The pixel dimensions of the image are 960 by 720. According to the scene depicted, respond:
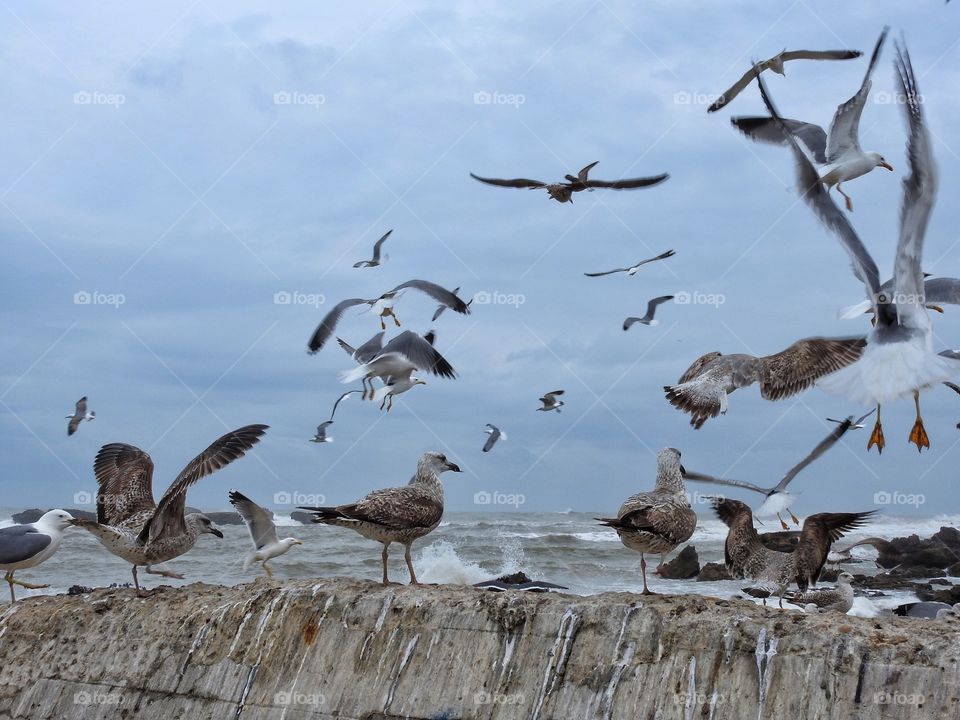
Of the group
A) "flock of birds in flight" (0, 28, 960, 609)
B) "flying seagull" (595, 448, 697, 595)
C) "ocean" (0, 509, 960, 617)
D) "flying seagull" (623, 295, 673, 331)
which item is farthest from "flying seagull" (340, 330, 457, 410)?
"flying seagull" (623, 295, 673, 331)

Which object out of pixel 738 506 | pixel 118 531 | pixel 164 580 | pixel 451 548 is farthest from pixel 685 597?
pixel 451 548

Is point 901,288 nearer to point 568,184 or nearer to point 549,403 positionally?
point 568,184

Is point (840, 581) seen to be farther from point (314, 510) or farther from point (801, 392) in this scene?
point (314, 510)

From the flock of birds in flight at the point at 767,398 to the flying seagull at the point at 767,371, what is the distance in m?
0.01

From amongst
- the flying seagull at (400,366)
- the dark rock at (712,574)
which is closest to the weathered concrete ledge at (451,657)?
the flying seagull at (400,366)

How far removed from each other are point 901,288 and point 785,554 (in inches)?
85.3

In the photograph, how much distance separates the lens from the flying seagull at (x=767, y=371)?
8516mm

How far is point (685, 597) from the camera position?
6344 mm

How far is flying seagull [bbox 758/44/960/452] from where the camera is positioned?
6.17m

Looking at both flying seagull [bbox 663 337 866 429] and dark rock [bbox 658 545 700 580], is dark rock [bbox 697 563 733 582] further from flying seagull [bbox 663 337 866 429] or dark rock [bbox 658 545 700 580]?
flying seagull [bbox 663 337 866 429]

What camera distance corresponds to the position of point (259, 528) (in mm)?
8906

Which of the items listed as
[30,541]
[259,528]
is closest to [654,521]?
[259,528]

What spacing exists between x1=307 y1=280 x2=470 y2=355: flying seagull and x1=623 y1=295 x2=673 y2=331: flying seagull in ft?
18.3

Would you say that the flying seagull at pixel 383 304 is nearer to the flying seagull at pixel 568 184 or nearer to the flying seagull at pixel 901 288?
the flying seagull at pixel 568 184
